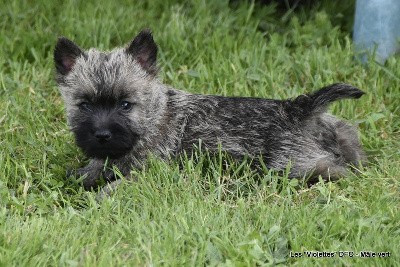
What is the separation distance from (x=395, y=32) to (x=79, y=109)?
3624 mm

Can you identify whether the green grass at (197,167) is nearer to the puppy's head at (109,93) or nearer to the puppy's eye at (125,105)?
the puppy's head at (109,93)

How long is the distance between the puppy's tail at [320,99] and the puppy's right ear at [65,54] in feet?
5.90

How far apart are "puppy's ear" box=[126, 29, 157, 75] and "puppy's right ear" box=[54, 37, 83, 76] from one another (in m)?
0.42

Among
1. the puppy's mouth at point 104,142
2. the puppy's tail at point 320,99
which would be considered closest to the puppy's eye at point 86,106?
the puppy's mouth at point 104,142

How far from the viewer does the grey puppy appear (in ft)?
22.2

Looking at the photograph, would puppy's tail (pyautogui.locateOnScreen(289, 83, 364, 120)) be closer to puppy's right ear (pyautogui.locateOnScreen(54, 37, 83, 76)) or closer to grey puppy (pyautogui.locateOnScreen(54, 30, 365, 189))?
grey puppy (pyautogui.locateOnScreen(54, 30, 365, 189))

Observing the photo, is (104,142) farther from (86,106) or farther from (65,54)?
(65,54)

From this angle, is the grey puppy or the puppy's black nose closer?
the puppy's black nose

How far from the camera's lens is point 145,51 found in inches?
280

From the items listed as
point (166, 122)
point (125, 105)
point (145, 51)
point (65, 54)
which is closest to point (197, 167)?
point (166, 122)

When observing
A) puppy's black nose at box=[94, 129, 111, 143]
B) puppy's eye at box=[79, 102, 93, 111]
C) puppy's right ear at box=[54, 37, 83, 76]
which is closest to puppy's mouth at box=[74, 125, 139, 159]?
puppy's black nose at box=[94, 129, 111, 143]

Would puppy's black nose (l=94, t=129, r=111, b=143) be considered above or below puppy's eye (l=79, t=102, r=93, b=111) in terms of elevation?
below

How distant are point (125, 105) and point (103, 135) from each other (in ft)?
1.19

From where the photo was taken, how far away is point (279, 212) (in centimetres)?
582
